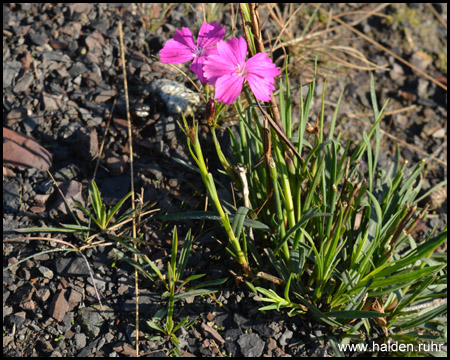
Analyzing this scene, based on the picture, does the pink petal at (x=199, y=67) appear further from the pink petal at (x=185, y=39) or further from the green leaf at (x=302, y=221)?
the green leaf at (x=302, y=221)

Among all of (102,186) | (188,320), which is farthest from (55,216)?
(188,320)

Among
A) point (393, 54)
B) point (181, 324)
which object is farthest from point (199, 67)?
point (393, 54)

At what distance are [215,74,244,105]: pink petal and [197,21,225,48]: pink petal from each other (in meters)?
0.16

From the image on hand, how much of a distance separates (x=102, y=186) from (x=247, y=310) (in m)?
0.82

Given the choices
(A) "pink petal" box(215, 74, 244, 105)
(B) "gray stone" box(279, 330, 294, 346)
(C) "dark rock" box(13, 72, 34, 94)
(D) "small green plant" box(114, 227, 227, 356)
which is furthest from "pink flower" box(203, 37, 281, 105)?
(C) "dark rock" box(13, 72, 34, 94)

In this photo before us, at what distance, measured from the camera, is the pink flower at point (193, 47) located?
4.30 ft

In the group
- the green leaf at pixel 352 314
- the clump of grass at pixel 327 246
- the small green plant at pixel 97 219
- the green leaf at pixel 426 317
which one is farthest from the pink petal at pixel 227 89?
the green leaf at pixel 426 317

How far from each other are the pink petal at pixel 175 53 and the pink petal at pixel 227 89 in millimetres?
174

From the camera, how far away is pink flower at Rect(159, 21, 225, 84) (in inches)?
51.6

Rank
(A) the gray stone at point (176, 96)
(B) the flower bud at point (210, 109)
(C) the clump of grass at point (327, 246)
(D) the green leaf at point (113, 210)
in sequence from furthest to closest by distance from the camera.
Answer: (A) the gray stone at point (176, 96) < (D) the green leaf at point (113, 210) < (C) the clump of grass at point (327, 246) < (B) the flower bud at point (210, 109)

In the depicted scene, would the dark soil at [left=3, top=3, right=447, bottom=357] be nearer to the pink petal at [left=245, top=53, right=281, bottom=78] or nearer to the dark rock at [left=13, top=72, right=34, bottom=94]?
the dark rock at [left=13, top=72, right=34, bottom=94]

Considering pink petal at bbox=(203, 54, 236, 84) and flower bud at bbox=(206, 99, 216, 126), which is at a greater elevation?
pink petal at bbox=(203, 54, 236, 84)

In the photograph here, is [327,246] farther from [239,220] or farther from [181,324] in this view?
[181,324]

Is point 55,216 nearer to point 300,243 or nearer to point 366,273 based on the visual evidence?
point 300,243
